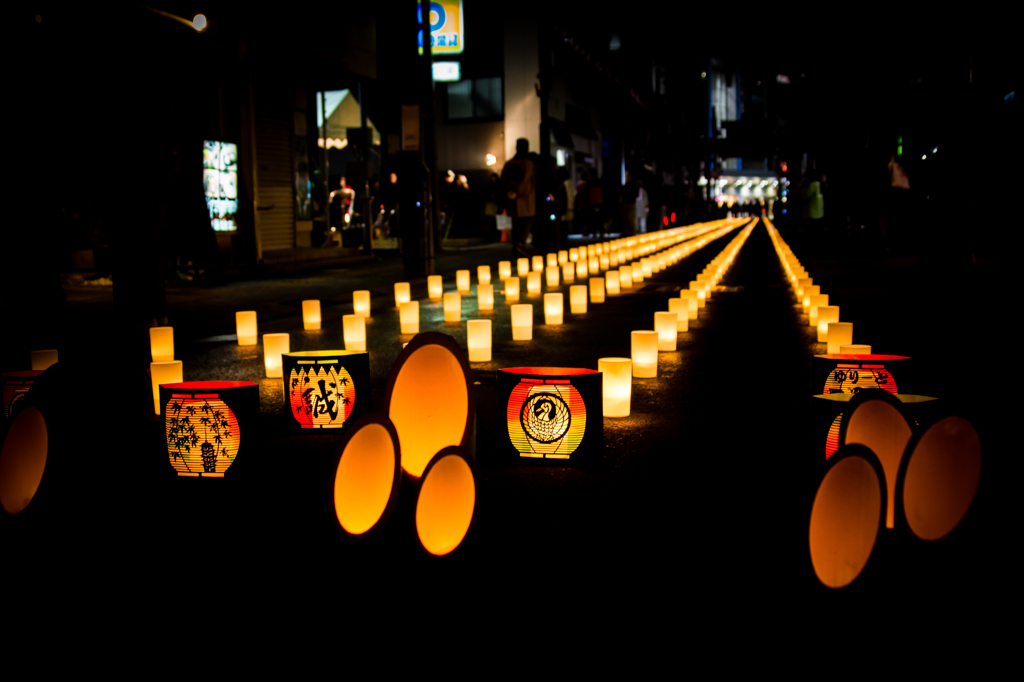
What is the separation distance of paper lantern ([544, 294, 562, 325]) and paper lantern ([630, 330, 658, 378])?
282 cm

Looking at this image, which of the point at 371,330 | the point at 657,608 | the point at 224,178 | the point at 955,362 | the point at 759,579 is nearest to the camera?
the point at 657,608

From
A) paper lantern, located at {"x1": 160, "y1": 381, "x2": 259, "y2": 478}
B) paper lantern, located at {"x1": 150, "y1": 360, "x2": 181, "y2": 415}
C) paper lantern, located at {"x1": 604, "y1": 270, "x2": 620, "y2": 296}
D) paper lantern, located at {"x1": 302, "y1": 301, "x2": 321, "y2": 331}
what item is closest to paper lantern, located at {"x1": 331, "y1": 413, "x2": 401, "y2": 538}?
paper lantern, located at {"x1": 160, "y1": 381, "x2": 259, "y2": 478}

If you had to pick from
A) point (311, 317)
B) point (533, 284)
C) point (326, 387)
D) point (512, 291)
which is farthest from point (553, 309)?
point (326, 387)

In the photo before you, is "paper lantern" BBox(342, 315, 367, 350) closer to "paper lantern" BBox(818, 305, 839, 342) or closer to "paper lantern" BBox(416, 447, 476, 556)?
"paper lantern" BBox(818, 305, 839, 342)

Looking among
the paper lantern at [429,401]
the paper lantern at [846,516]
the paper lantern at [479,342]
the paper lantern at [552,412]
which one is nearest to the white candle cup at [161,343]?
the paper lantern at [479,342]

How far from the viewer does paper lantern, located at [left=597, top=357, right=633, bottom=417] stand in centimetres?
425

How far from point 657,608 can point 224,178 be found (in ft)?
46.6

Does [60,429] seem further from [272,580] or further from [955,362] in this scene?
[955,362]

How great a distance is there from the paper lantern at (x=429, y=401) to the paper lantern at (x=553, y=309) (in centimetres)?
524

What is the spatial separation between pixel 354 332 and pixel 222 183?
9728mm

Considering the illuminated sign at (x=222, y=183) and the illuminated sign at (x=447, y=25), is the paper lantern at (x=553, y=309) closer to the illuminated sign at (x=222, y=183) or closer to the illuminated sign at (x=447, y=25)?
the illuminated sign at (x=222, y=183)

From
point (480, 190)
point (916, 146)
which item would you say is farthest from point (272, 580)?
point (480, 190)

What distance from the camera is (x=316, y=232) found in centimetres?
2406

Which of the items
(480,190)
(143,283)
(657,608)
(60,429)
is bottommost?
(657,608)
